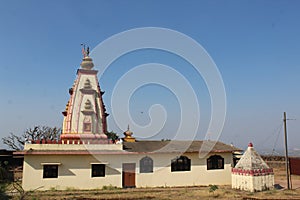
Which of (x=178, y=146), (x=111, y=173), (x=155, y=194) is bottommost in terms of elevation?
(x=155, y=194)

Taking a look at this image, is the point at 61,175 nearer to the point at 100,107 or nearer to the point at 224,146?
the point at 100,107

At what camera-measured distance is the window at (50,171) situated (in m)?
19.7

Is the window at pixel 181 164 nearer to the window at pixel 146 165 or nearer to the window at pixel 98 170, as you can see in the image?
the window at pixel 146 165

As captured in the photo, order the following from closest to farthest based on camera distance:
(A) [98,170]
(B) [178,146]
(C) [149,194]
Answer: (C) [149,194], (A) [98,170], (B) [178,146]

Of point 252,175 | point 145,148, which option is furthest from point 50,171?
point 252,175

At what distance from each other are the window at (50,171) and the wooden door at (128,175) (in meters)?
4.87

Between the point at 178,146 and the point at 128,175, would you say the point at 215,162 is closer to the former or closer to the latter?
the point at 178,146

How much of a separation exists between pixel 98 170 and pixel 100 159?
32.1 inches

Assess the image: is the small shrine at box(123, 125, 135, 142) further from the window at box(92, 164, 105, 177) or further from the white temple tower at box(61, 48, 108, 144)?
the window at box(92, 164, 105, 177)

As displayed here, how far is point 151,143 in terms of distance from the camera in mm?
25016

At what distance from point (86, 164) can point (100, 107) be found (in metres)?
6.42

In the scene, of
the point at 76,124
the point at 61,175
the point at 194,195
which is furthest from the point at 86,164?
the point at 194,195

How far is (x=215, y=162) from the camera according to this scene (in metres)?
23.2

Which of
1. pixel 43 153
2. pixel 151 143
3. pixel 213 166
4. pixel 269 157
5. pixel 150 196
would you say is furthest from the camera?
pixel 269 157
